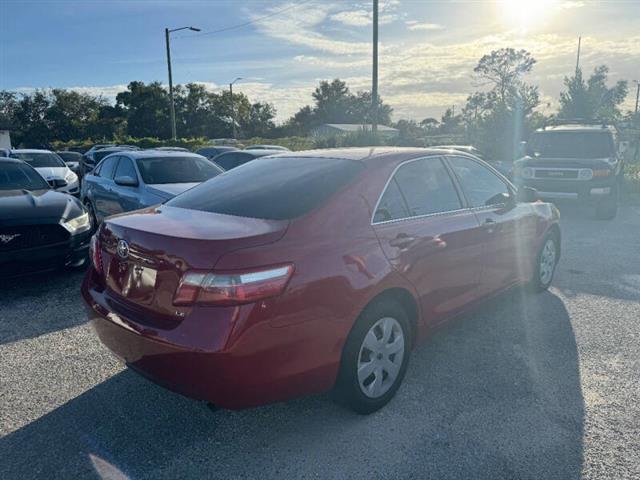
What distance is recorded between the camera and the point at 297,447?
278 cm

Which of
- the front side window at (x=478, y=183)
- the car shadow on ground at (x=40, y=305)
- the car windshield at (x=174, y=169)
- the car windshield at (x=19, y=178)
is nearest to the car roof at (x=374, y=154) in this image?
the front side window at (x=478, y=183)

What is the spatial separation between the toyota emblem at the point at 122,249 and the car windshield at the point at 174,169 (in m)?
4.87

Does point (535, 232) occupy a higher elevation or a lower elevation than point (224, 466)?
higher

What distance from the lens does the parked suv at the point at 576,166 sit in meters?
10.0

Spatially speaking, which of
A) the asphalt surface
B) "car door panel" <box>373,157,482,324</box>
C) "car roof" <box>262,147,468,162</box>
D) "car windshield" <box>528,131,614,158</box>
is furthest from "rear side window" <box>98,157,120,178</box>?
"car windshield" <box>528,131,614,158</box>

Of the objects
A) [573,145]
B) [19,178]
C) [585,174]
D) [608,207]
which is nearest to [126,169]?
[19,178]

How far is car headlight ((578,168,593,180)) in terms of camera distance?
392 inches

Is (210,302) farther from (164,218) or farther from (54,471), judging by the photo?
(54,471)

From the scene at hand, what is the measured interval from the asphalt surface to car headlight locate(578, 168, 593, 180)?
21.1 ft

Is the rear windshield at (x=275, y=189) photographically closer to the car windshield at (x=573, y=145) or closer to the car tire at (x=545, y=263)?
the car tire at (x=545, y=263)

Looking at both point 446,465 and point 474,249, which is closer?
point 446,465

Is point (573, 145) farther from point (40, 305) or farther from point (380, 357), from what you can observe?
point (40, 305)

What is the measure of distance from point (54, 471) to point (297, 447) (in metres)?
1.28

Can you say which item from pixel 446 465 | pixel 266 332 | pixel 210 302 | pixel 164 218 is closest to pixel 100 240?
pixel 164 218
